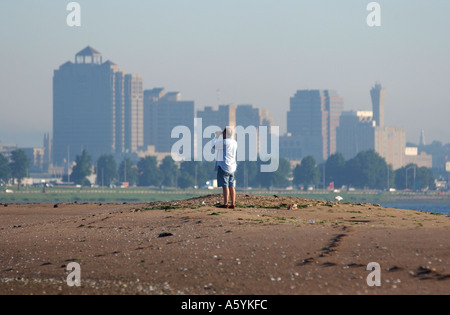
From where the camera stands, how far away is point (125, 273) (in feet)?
57.6

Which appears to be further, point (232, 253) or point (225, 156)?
point (225, 156)

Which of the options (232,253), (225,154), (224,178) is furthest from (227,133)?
(232,253)

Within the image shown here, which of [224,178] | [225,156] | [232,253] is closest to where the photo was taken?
[232,253]

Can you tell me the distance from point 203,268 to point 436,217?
10.3 metres

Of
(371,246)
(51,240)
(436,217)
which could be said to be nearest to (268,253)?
(371,246)

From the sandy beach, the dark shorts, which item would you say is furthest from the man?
the sandy beach

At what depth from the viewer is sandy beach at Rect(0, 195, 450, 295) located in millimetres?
16125

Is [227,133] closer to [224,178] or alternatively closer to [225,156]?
[225,156]

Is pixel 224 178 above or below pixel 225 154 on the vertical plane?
below

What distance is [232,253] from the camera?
727 inches

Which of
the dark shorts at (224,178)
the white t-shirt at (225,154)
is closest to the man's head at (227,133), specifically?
the white t-shirt at (225,154)

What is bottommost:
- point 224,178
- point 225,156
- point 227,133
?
point 224,178

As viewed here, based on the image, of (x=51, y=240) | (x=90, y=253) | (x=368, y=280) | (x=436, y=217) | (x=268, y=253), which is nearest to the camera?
(x=368, y=280)

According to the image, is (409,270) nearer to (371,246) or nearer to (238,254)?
(371,246)
